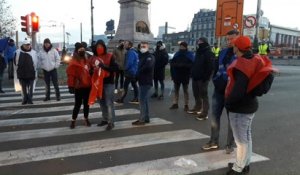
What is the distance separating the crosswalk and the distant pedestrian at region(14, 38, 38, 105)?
1.46 meters

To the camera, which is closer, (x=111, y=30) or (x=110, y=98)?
(x=110, y=98)

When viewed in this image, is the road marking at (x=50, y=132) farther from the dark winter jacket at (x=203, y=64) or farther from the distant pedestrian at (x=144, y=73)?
the dark winter jacket at (x=203, y=64)

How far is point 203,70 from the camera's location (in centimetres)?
815

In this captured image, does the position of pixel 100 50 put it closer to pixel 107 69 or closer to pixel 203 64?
pixel 107 69

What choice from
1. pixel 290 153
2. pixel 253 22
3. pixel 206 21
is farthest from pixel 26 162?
pixel 206 21

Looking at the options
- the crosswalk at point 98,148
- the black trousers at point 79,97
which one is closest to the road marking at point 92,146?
the crosswalk at point 98,148

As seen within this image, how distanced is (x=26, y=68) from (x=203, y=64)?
5.05 m

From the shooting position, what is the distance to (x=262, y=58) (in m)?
4.43

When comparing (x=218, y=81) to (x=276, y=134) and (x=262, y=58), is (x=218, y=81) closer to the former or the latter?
(x=262, y=58)

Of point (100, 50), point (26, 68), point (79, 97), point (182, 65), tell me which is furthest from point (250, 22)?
point (79, 97)

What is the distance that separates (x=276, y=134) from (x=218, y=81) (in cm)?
238

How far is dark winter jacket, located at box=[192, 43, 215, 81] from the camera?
7.96 meters

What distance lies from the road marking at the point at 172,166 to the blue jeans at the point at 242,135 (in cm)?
51

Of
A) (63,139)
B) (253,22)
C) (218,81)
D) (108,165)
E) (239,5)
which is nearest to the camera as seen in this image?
(108,165)
